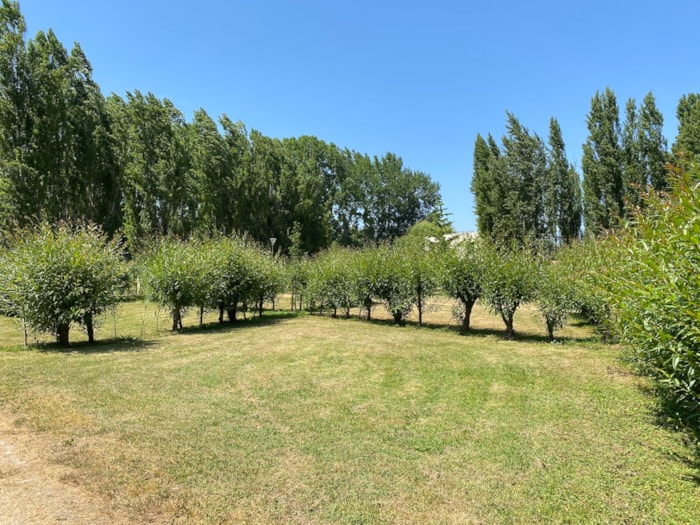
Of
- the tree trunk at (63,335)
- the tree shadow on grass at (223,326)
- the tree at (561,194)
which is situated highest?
the tree at (561,194)

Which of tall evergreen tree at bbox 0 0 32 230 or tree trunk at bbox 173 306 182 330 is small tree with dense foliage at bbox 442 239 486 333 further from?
tall evergreen tree at bbox 0 0 32 230

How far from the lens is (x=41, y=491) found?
330 cm

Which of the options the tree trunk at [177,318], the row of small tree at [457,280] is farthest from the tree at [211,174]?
the tree trunk at [177,318]

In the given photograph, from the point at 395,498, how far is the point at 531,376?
4.99 meters

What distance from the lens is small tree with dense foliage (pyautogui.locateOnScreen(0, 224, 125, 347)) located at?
30.6 feet

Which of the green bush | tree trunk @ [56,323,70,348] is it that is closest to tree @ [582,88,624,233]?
the green bush

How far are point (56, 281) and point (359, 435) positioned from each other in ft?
28.9

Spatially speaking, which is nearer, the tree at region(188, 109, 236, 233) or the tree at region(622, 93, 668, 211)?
the tree at region(622, 93, 668, 211)

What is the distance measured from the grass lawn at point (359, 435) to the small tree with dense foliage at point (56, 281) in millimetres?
1124

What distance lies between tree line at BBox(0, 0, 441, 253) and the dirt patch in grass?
606 inches

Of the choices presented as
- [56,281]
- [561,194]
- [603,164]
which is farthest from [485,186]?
[56,281]

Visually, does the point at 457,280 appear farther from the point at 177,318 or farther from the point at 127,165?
the point at 127,165

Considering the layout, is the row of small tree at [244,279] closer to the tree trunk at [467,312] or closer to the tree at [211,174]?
the tree trunk at [467,312]

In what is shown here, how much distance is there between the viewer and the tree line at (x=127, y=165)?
64.5 ft
